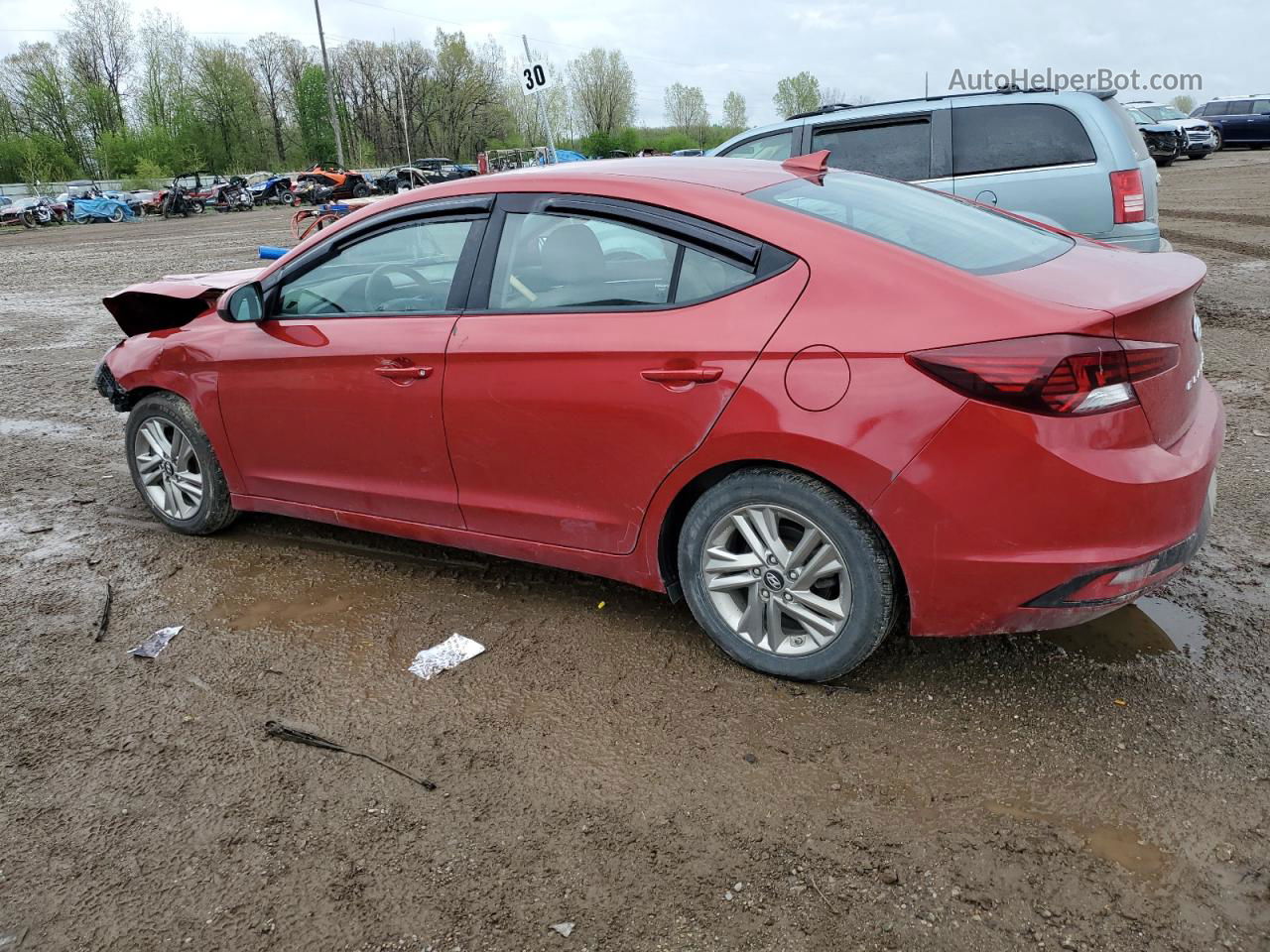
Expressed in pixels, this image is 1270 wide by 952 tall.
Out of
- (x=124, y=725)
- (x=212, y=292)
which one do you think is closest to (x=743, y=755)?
(x=124, y=725)

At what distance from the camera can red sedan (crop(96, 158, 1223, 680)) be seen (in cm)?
265

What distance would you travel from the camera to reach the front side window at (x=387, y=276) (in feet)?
12.0

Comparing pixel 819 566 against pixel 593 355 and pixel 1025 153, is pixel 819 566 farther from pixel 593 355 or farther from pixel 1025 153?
pixel 1025 153

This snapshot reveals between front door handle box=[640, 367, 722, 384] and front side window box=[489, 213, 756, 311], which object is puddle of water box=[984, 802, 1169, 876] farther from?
front side window box=[489, 213, 756, 311]

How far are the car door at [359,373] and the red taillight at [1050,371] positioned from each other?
179 cm

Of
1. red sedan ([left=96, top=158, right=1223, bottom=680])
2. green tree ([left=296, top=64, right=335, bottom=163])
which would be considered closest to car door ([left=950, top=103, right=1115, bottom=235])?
red sedan ([left=96, top=158, right=1223, bottom=680])

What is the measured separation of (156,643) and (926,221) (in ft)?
10.5

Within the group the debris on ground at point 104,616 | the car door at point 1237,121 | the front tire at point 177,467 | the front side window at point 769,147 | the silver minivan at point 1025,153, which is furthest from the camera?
the car door at point 1237,121

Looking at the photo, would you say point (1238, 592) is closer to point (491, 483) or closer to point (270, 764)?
point (491, 483)

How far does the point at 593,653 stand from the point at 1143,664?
1811mm

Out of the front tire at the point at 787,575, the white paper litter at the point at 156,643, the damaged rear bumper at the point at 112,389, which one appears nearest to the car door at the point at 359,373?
the white paper litter at the point at 156,643

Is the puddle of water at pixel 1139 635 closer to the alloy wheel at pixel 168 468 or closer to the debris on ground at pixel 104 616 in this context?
the debris on ground at pixel 104 616

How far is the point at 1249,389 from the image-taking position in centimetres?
620

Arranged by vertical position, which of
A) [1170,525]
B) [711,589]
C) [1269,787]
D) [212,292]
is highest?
[212,292]
